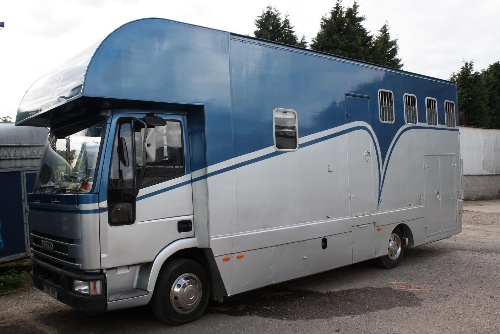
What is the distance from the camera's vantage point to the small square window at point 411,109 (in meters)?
8.76

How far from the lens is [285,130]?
646 cm

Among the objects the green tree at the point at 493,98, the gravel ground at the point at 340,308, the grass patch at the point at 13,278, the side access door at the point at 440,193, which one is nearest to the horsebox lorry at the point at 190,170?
the gravel ground at the point at 340,308

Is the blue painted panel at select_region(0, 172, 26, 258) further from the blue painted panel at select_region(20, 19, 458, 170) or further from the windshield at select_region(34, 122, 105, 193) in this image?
the windshield at select_region(34, 122, 105, 193)

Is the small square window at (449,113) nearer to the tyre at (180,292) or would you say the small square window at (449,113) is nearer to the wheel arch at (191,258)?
the wheel arch at (191,258)

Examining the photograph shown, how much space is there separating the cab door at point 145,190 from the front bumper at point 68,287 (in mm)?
316

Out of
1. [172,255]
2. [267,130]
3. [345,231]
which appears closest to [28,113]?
[172,255]

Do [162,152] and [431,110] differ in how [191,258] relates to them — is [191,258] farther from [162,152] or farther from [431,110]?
[431,110]

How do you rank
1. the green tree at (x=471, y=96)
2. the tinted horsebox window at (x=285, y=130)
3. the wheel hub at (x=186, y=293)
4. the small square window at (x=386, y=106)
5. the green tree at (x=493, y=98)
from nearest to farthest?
1. the wheel hub at (x=186, y=293)
2. the tinted horsebox window at (x=285, y=130)
3. the small square window at (x=386, y=106)
4. the green tree at (x=471, y=96)
5. the green tree at (x=493, y=98)

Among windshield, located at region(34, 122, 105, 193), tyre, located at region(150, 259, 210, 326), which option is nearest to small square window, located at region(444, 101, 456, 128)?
tyre, located at region(150, 259, 210, 326)

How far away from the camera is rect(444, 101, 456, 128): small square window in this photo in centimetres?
995

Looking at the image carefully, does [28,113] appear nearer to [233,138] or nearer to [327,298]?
[233,138]

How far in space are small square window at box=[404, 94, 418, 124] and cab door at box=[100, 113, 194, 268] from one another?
4.99 metres

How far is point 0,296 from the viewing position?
285 inches

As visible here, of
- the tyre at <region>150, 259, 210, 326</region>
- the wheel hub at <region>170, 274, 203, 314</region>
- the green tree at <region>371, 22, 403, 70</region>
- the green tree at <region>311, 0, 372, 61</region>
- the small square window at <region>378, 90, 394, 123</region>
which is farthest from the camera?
the green tree at <region>371, 22, 403, 70</region>
